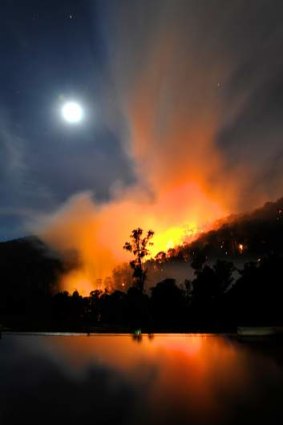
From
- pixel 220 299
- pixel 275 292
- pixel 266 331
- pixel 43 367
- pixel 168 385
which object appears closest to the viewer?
pixel 168 385

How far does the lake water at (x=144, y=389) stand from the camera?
36.4 ft

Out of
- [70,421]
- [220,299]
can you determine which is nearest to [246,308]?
[220,299]

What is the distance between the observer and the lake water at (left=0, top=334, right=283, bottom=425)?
36.4 ft

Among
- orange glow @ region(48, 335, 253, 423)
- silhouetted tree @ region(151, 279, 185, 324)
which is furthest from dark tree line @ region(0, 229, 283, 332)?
orange glow @ region(48, 335, 253, 423)

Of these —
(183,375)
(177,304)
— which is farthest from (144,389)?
(177,304)

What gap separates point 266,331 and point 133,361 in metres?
20.5

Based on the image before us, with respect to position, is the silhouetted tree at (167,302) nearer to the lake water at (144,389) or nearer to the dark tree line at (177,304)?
the dark tree line at (177,304)

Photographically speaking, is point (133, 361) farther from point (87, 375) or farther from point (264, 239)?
point (264, 239)

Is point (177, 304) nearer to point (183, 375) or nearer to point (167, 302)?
point (167, 302)

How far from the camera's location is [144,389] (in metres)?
15.8

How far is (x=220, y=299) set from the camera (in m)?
66.0

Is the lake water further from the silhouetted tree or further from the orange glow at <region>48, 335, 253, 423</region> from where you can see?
the silhouetted tree

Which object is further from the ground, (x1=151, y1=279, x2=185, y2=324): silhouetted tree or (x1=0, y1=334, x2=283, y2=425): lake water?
(x1=151, y1=279, x2=185, y2=324): silhouetted tree

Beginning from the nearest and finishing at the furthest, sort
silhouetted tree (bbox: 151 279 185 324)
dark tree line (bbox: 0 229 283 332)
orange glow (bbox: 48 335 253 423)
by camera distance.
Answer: orange glow (bbox: 48 335 253 423)
dark tree line (bbox: 0 229 283 332)
silhouetted tree (bbox: 151 279 185 324)
